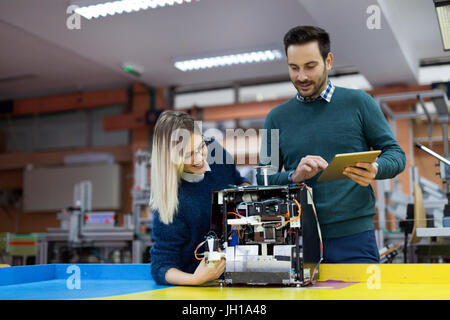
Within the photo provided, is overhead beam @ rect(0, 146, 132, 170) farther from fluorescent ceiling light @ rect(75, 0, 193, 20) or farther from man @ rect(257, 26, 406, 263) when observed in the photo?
man @ rect(257, 26, 406, 263)

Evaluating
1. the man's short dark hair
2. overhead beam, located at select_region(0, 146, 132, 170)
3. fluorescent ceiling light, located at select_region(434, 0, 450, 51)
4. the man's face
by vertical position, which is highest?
fluorescent ceiling light, located at select_region(434, 0, 450, 51)

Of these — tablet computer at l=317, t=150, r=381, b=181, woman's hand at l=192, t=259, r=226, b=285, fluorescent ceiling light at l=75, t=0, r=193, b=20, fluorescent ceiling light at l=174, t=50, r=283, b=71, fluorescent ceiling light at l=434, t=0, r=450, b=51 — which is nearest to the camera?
tablet computer at l=317, t=150, r=381, b=181

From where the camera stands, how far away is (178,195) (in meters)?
1.37

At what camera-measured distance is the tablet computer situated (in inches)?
42.0

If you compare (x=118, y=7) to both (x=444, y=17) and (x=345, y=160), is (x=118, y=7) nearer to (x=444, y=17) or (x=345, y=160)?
(x=444, y=17)

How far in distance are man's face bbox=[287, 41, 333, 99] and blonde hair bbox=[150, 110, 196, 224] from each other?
0.37m

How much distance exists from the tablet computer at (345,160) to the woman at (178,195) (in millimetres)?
373

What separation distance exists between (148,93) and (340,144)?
6.55 meters

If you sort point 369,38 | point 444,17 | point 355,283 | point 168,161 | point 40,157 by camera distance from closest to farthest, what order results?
point 355,283 < point 168,161 < point 444,17 < point 369,38 < point 40,157

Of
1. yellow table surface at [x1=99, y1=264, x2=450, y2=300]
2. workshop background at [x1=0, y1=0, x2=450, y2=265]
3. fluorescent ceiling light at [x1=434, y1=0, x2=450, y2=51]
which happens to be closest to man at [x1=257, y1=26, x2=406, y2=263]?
yellow table surface at [x1=99, y1=264, x2=450, y2=300]

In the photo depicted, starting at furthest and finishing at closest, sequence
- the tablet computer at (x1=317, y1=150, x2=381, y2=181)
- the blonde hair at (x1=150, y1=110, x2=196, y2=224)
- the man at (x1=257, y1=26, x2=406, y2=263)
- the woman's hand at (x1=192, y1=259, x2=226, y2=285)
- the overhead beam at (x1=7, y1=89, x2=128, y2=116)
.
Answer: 1. the overhead beam at (x1=7, y1=89, x2=128, y2=116)
2. the man at (x1=257, y1=26, x2=406, y2=263)
3. the blonde hair at (x1=150, y1=110, x2=196, y2=224)
4. the woman's hand at (x1=192, y1=259, x2=226, y2=285)
5. the tablet computer at (x1=317, y1=150, x2=381, y2=181)

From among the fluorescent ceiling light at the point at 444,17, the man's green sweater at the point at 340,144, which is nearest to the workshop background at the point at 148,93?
the fluorescent ceiling light at the point at 444,17

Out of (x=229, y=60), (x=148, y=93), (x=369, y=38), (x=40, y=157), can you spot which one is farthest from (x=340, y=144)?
(x=40, y=157)

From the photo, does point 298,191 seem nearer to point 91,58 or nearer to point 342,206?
point 342,206
